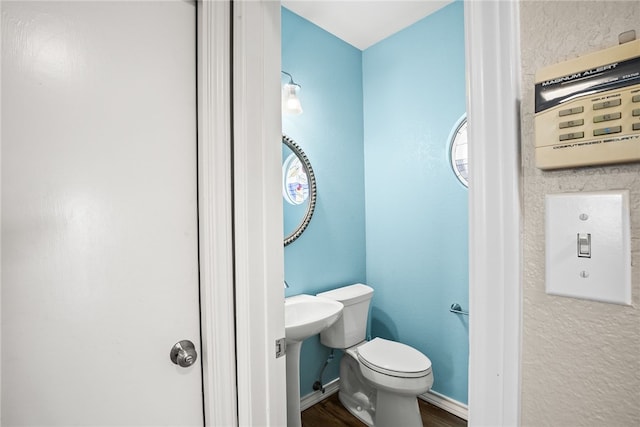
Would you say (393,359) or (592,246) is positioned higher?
(592,246)

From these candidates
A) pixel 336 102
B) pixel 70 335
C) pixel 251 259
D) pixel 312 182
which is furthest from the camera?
pixel 336 102

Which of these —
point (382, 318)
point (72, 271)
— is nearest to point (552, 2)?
point (72, 271)

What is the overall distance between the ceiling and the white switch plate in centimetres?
203

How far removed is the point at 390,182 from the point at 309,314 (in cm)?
114

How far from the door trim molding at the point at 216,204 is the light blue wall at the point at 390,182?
41.1 inches

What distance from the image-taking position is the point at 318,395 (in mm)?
2057

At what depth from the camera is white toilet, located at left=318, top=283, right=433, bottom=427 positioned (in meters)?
1.57

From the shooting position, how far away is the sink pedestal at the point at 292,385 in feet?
5.12

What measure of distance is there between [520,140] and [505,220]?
0.31 feet

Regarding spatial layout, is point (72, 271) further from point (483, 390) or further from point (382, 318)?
point (382, 318)

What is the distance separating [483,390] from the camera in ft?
1.15

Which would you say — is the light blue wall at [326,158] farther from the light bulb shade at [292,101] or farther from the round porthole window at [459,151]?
the round porthole window at [459,151]

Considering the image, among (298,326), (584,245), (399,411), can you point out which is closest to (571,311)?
(584,245)

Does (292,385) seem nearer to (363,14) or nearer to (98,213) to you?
(98,213)
